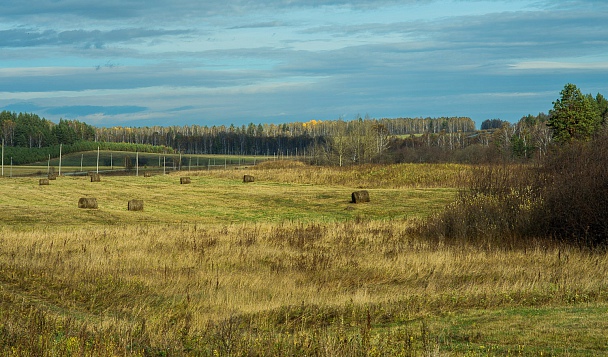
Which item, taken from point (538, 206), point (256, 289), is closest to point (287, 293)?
point (256, 289)

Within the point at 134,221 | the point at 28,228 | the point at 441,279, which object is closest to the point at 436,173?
the point at 134,221

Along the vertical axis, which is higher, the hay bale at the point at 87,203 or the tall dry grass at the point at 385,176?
the tall dry grass at the point at 385,176

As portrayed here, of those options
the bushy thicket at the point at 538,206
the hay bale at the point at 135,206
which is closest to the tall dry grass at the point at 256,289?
the bushy thicket at the point at 538,206

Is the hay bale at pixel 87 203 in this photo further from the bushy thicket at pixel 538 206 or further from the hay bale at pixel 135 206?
the bushy thicket at pixel 538 206

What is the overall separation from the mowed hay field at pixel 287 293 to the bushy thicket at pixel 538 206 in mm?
1502

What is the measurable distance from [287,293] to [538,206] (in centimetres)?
1208

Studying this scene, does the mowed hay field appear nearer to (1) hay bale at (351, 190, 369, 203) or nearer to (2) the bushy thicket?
(2) the bushy thicket

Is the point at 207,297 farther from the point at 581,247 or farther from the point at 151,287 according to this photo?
the point at 581,247

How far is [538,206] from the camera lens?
76.5ft

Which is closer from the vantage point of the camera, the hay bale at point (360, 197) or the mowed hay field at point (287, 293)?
the mowed hay field at point (287, 293)

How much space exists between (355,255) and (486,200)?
7155mm

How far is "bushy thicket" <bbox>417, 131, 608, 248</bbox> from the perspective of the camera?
835 inches

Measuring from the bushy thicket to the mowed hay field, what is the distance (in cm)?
150

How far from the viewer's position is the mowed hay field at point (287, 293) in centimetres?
909
